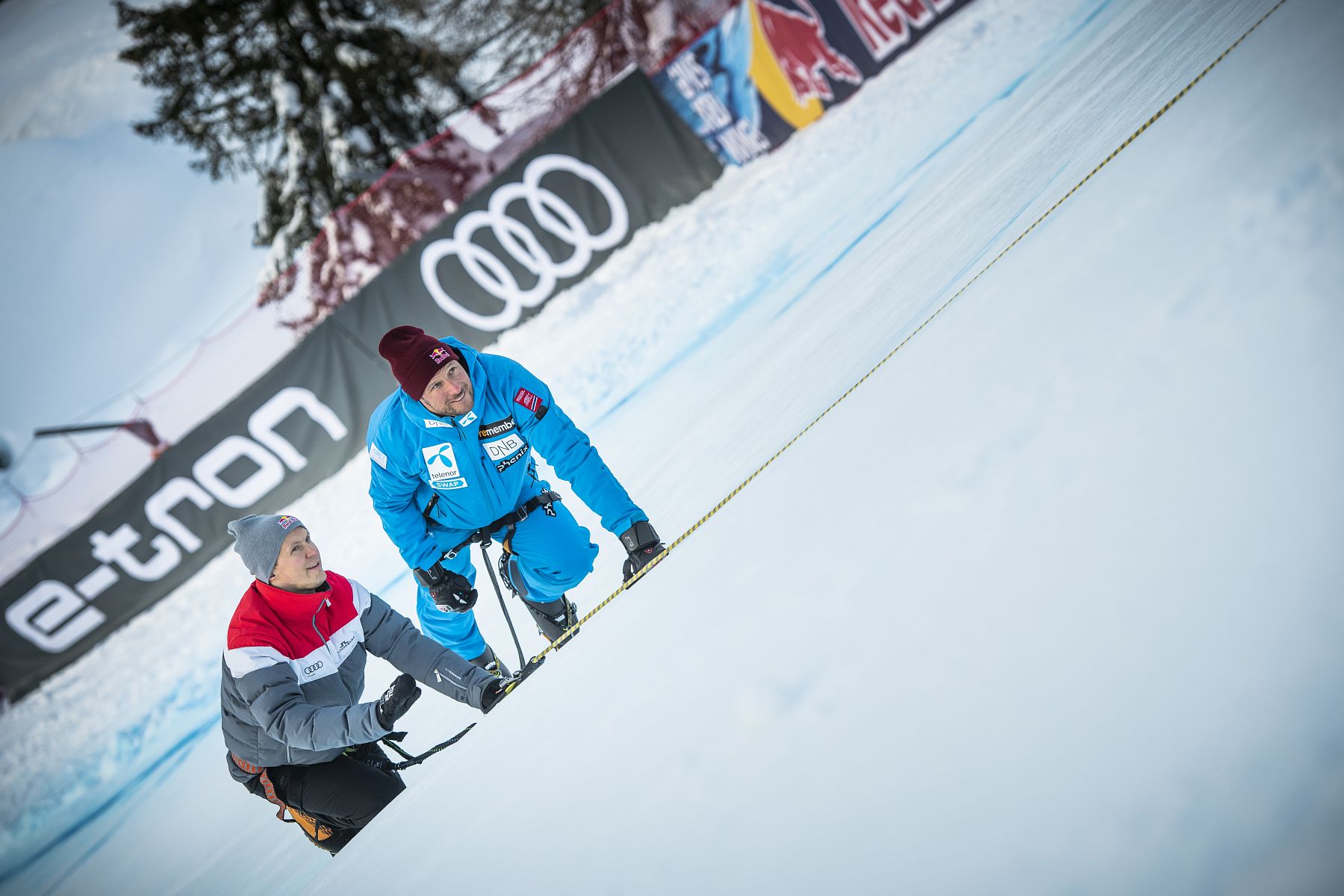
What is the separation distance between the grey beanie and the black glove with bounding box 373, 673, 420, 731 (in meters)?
0.59

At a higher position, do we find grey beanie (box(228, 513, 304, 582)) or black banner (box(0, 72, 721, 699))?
black banner (box(0, 72, 721, 699))

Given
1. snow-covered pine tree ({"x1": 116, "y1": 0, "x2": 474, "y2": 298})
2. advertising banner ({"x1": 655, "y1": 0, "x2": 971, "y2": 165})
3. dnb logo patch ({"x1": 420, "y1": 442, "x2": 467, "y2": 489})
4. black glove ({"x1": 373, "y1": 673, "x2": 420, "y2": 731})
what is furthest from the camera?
snow-covered pine tree ({"x1": 116, "y1": 0, "x2": 474, "y2": 298})

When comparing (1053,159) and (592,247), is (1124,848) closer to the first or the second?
(1053,159)

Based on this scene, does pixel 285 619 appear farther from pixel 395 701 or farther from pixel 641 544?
pixel 641 544

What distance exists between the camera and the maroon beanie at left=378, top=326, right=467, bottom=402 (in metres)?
2.97

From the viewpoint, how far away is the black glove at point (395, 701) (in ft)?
8.81

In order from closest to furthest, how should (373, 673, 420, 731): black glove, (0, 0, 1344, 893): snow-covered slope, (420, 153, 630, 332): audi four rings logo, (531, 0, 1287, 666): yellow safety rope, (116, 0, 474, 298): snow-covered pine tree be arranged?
(0, 0, 1344, 893): snow-covered slope, (373, 673, 420, 731): black glove, (531, 0, 1287, 666): yellow safety rope, (420, 153, 630, 332): audi four rings logo, (116, 0, 474, 298): snow-covered pine tree

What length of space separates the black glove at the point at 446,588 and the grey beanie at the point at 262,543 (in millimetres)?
653

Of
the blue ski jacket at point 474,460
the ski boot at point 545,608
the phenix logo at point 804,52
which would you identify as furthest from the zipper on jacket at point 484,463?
the phenix logo at point 804,52

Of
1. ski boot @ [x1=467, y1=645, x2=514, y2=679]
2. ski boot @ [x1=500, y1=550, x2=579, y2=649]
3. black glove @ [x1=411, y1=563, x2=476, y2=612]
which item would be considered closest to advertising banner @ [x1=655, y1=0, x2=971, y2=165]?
ski boot @ [x1=500, y1=550, x2=579, y2=649]

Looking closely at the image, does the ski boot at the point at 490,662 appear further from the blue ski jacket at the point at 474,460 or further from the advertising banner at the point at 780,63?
the advertising banner at the point at 780,63

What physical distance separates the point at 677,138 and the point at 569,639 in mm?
5900

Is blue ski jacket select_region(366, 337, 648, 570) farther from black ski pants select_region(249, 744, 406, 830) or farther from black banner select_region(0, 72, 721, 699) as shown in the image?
black banner select_region(0, 72, 721, 699)

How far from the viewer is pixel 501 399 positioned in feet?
10.5
